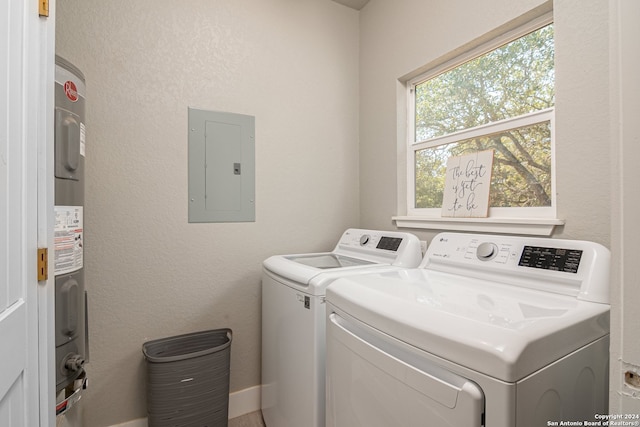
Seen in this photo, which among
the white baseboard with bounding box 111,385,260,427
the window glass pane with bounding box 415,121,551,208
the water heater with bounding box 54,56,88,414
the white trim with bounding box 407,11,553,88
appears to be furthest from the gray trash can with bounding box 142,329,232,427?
the white trim with bounding box 407,11,553,88

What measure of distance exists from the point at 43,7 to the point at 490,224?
68.9 inches

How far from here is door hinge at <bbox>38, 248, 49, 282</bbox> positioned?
80 cm

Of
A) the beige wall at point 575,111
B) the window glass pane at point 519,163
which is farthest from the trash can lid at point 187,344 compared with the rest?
the window glass pane at point 519,163

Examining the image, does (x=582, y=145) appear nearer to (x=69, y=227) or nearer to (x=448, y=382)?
(x=448, y=382)

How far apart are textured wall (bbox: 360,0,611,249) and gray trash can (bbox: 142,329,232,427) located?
4.35 ft

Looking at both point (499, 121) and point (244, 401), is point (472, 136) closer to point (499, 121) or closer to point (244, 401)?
point (499, 121)

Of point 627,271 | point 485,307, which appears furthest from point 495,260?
point 627,271

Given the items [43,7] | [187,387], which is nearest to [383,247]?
[187,387]

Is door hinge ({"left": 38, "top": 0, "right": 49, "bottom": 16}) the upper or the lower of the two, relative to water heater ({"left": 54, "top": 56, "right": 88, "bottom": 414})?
upper

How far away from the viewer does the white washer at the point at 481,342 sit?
1.99 ft

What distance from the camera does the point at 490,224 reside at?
1.42 meters

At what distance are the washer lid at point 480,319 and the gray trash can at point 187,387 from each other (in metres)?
0.87

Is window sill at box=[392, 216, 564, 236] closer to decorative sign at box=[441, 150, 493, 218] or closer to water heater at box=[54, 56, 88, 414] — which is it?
decorative sign at box=[441, 150, 493, 218]

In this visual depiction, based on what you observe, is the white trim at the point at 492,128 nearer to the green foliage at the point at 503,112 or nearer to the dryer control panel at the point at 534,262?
the green foliage at the point at 503,112
